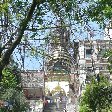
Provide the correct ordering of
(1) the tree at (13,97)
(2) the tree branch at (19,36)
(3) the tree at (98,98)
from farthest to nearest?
(1) the tree at (13,97) → (3) the tree at (98,98) → (2) the tree branch at (19,36)

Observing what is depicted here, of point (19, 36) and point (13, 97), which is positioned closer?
point (19, 36)

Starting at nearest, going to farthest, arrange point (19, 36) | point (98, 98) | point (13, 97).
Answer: point (19, 36), point (98, 98), point (13, 97)

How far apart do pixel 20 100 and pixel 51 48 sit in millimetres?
25177

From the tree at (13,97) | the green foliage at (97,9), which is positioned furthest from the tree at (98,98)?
the green foliage at (97,9)

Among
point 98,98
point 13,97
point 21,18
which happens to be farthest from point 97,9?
point 13,97

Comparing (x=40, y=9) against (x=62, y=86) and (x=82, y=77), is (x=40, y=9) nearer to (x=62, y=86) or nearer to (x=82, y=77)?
(x=82, y=77)

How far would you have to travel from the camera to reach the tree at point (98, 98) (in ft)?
92.7

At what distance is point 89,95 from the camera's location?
31.7m

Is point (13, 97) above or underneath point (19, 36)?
above

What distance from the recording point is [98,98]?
29.4m

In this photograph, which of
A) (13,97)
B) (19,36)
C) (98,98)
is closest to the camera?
(19,36)

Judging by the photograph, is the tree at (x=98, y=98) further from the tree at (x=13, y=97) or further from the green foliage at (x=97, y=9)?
the green foliage at (x=97, y=9)

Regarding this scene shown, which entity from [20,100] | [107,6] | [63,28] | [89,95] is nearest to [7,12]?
[63,28]

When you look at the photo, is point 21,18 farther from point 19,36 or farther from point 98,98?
point 98,98
